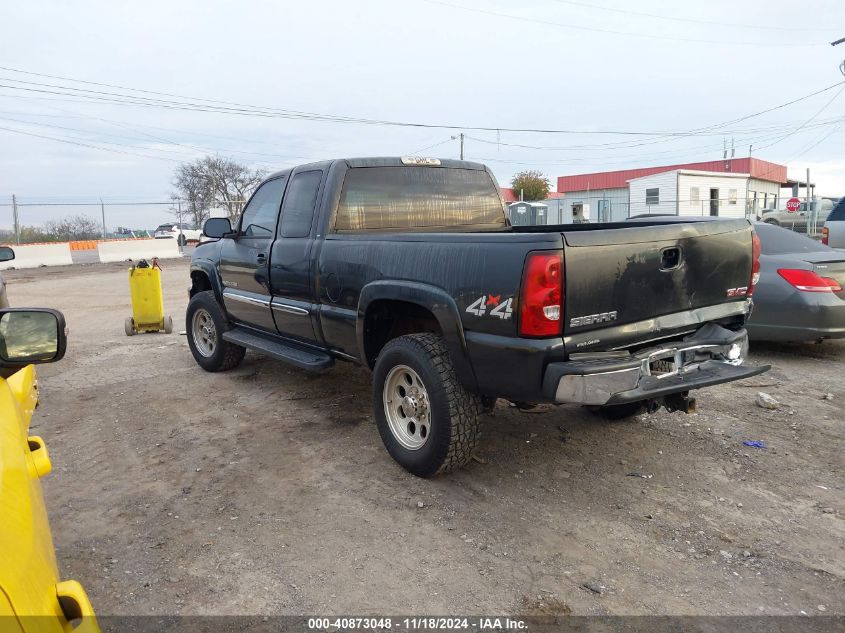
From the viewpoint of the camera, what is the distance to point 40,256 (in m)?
23.2

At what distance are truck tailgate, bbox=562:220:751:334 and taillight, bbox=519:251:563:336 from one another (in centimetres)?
5

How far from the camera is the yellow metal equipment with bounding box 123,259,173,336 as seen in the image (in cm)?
885

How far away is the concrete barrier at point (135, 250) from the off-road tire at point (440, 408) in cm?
2422

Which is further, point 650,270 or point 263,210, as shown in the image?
point 263,210

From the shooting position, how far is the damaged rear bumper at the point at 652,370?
120 inches

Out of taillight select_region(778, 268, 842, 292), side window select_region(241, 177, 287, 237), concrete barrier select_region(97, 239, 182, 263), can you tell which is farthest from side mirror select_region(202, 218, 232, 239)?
concrete barrier select_region(97, 239, 182, 263)

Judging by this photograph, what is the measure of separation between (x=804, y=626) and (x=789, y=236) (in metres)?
5.42

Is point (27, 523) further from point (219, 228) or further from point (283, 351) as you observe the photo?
point (219, 228)

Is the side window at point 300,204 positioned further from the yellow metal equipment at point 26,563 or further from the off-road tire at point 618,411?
the yellow metal equipment at point 26,563

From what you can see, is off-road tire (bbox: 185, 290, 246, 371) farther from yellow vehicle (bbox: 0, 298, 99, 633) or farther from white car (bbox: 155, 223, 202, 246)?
white car (bbox: 155, 223, 202, 246)

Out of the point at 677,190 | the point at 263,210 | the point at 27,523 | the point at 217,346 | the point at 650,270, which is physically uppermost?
the point at 677,190

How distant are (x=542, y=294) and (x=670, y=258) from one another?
0.94 meters

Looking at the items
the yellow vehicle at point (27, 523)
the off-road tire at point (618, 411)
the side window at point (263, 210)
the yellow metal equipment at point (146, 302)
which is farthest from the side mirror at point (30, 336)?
the yellow metal equipment at point (146, 302)

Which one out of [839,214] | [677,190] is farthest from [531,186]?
[839,214]
